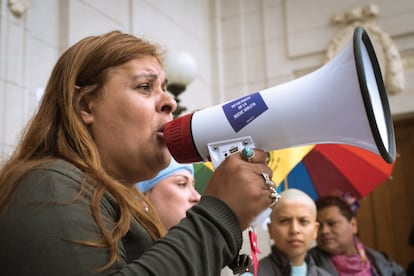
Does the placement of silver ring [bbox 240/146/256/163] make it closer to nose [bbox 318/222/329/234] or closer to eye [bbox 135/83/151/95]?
eye [bbox 135/83/151/95]

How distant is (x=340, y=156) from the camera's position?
10.6 ft

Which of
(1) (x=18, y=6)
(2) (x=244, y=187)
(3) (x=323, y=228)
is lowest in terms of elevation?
(3) (x=323, y=228)

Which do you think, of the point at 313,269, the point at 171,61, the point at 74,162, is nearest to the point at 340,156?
the point at 313,269

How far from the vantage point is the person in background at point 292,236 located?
248 cm

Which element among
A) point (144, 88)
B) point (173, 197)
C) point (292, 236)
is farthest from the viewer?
point (292, 236)

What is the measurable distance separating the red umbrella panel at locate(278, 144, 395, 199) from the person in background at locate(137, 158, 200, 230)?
1.09 meters

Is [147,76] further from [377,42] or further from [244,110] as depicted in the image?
[377,42]

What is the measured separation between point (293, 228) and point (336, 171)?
0.83 m

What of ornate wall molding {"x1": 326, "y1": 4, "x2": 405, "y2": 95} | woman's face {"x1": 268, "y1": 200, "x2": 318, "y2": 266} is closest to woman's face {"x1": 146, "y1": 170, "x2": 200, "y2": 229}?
woman's face {"x1": 268, "y1": 200, "x2": 318, "y2": 266}

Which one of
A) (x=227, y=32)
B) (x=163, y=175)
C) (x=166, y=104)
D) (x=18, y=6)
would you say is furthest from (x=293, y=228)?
(x=227, y=32)

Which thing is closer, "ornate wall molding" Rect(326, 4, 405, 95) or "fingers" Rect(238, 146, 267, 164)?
"fingers" Rect(238, 146, 267, 164)

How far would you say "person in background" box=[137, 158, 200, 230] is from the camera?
82.1 inches

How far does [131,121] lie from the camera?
1127mm

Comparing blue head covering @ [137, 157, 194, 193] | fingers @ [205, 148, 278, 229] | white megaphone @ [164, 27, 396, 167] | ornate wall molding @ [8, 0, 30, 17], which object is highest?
ornate wall molding @ [8, 0, 30, 17]
